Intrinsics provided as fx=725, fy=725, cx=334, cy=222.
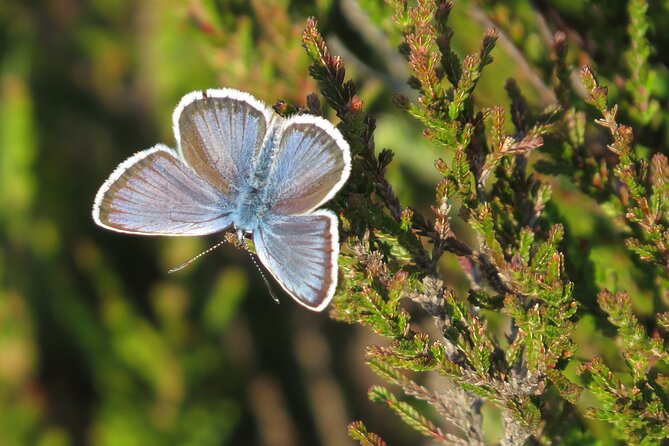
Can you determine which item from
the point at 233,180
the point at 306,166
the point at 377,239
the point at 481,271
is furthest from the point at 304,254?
the point at 233,180

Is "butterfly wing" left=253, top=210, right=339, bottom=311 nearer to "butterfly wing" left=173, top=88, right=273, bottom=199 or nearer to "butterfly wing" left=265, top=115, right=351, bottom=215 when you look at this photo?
"butterfly wing" left=265, top=115, right=351, bottom=215

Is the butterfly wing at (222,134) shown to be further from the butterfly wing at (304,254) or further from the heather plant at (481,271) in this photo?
the heather plant at (481,271)

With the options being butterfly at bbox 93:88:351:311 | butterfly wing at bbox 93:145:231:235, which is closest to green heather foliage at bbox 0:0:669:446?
butterfly at bbox 93:88:351:311

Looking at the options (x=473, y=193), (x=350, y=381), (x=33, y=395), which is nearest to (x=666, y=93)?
(x=473, y=193)

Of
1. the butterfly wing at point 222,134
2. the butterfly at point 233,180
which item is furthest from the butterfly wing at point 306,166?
the butterfly wing at point 222,134

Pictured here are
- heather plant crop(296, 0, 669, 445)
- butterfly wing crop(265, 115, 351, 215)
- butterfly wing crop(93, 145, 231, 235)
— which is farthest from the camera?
butterfly wing crop(93, 145, 231, 235)

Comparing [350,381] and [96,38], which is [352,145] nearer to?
[350,381]
